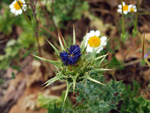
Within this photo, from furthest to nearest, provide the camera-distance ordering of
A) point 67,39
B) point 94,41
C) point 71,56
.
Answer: point 67,39, point 94,41, point 71,56

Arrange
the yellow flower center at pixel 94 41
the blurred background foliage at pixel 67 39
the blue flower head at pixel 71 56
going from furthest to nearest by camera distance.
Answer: the blurred background foliage at pixel 67 39 → the yellow flower center at pixel 94 41 → the blue flower head at pixel 71 56

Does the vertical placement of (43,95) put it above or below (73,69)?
below

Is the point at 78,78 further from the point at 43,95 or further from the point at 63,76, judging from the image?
the point at 43,95

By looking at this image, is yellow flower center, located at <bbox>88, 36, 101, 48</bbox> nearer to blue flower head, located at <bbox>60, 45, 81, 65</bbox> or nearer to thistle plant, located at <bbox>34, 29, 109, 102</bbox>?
thistle plant, located at <bbox>34, 29, 109, 102</bbox>

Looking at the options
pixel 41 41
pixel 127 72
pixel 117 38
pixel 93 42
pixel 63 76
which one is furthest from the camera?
pixel 41 41

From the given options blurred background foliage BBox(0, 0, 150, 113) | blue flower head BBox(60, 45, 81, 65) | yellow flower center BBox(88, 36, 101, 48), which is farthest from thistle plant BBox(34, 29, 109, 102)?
blurred background foliage BBox(0, 0, 150, 113)

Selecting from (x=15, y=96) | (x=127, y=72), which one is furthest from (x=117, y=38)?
(x=15, y=96)

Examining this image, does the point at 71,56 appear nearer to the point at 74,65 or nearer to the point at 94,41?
the point at 74,65

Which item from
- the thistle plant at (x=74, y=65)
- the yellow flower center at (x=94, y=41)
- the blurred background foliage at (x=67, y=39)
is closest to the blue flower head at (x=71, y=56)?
the thistle plant at (x=74, y=65)

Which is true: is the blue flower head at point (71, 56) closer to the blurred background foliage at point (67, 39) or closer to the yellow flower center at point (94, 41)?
the yellow flower center at point (94, 41)

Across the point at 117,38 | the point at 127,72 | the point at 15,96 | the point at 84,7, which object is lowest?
the point at 15,96

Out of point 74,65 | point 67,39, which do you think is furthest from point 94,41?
point 67,39
